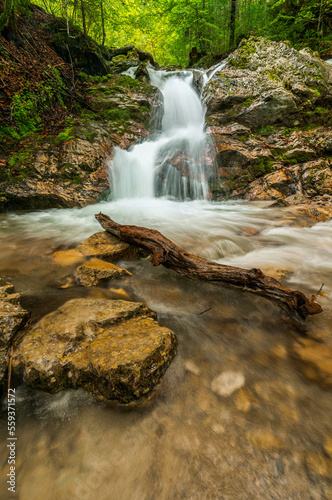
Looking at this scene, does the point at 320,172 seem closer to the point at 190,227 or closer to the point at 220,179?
the point at 220,179

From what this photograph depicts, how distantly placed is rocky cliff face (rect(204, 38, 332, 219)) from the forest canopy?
474 cm

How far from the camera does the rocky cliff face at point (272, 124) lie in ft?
23.6

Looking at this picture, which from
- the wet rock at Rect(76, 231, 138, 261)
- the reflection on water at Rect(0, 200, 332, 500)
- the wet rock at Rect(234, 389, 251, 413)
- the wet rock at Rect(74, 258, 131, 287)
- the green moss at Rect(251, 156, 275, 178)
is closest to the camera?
the reflection on water at Rect(0, 200, 332, 500)

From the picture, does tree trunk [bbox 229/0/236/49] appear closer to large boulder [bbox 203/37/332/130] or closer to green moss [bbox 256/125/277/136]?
large boulder [bbox 203/37/332/130]

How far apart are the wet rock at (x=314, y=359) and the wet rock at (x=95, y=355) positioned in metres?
1.05

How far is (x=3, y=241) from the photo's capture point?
162 inches

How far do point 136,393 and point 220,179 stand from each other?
747 centimetres

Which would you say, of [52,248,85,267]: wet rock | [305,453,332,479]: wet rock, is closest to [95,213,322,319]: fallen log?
[52,248,85,267]: wet rock

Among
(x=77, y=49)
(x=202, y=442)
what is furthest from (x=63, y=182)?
(x=77, y=49)

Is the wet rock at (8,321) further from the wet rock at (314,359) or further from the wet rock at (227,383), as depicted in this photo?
the wet rock at (314,359)

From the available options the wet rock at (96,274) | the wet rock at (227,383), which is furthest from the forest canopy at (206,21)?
the wet rock at (227,383)

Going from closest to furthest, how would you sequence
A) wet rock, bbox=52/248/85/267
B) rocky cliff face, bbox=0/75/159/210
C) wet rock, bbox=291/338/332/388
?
wet rock, bbox=291/338/332/388 → wet rock, bbox=52/248/85/267 → rocky cliff face, bbox=0/75/159/210

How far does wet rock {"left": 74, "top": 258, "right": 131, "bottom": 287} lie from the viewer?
2.64 meters

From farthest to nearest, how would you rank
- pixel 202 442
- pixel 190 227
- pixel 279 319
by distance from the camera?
pixel 190 227, pixel 279 319, pixel 202 442
